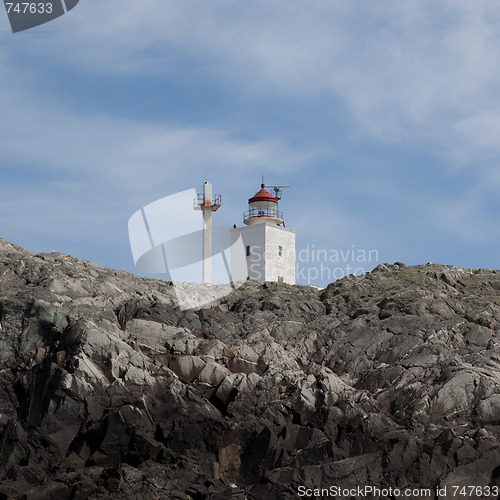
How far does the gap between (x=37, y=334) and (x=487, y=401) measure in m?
16.7

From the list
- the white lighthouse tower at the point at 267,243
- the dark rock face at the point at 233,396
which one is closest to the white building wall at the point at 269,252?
the white lighthouse tower at the point at 267,243

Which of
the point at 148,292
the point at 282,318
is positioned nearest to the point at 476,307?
the point at 282,318

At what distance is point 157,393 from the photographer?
29969 mm

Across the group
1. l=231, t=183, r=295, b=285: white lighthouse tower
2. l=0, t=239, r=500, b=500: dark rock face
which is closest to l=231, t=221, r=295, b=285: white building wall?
l=231, t=183, r=295, b=285: white lighthouse tower

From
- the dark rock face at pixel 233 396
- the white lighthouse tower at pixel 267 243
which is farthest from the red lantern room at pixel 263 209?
the dark rock face at pixel 233 396

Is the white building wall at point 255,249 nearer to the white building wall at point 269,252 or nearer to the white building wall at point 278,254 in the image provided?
the white building wall at point 269,252

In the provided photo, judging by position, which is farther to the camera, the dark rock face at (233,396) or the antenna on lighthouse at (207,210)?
the antenna on lighthouse at (207,210)

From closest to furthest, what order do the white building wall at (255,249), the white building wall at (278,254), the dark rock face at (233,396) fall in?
the dark rock face at (233,396) → the white building wall at (255,249) → the white building wall at (278,254)

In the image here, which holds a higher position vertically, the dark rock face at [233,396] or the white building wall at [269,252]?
the white building wall at [269,252]

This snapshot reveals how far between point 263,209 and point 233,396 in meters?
25.2

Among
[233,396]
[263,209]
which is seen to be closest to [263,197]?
[263,209]

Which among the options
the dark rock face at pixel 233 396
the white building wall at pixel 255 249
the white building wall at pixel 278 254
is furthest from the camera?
the white building wall at pixel 278 254

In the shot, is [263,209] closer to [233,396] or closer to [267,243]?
[267,243]

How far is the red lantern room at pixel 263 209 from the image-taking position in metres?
54.2
